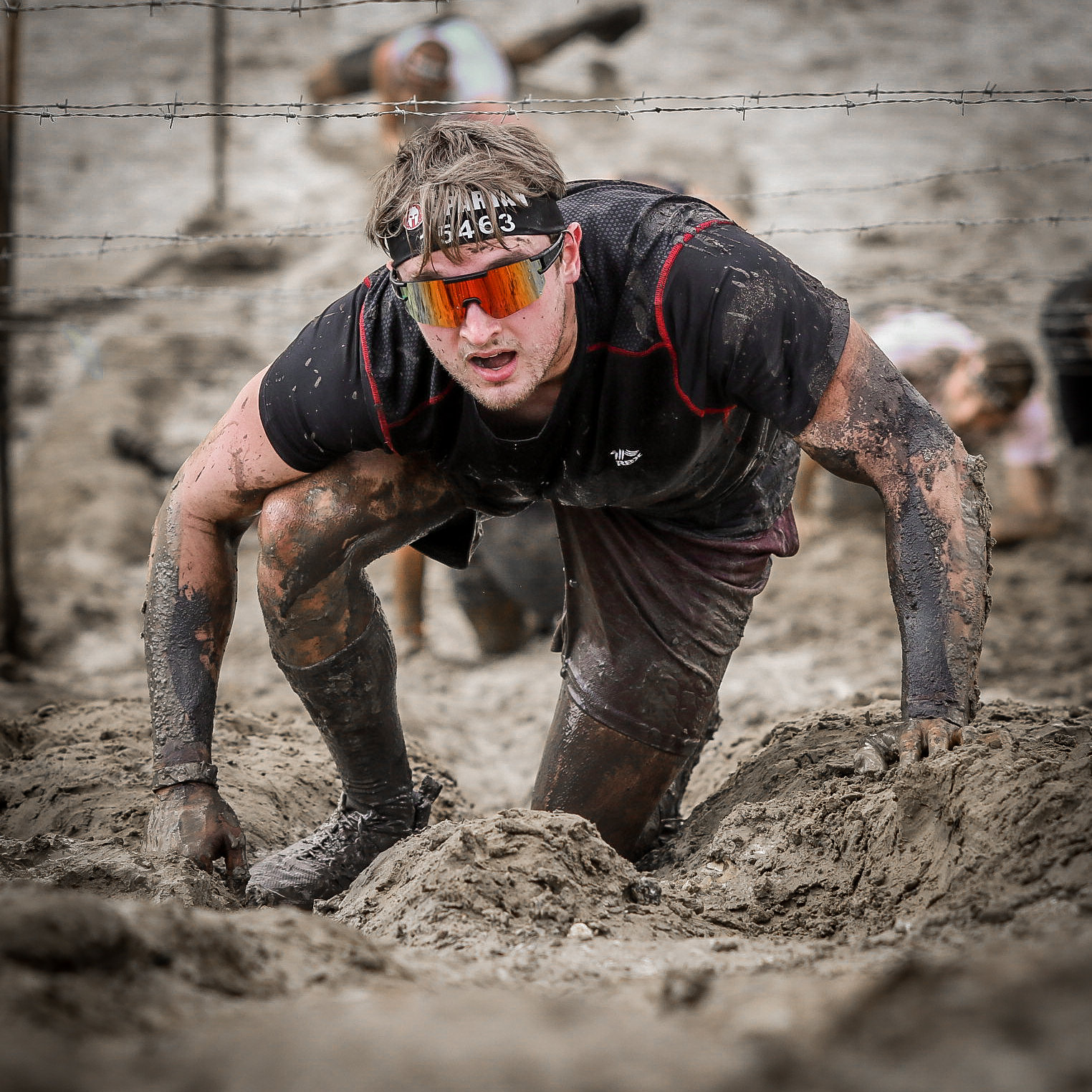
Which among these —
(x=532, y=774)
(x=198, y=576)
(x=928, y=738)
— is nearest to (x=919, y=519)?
(x=928, y=738)

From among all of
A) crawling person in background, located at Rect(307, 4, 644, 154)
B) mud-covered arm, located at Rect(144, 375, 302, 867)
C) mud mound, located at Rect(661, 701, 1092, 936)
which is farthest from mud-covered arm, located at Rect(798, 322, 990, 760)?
A: crawling person in background, located at Rect(307, 4, 644, 154)

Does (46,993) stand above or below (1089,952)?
below

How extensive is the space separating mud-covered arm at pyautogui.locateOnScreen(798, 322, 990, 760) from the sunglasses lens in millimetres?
574

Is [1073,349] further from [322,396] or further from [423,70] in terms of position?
[322,396]

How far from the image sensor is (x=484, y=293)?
224 centimetres

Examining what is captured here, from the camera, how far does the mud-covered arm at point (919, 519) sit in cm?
224

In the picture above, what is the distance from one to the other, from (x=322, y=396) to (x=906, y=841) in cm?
137

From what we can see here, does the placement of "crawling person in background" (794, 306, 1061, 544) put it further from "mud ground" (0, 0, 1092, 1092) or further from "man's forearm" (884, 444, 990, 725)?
"man's forearm" (884, 444, 990, 725)

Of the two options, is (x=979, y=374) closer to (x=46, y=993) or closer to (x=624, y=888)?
(x=624, y=888)

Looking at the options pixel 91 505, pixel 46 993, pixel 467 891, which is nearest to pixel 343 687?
pixel 467 891

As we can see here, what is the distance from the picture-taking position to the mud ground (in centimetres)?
117

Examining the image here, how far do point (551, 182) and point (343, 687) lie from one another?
1174mm

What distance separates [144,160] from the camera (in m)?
10.2

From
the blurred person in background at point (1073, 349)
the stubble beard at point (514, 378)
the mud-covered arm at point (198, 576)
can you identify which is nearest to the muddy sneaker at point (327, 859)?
the mud-covered arm at point (198, 576)
